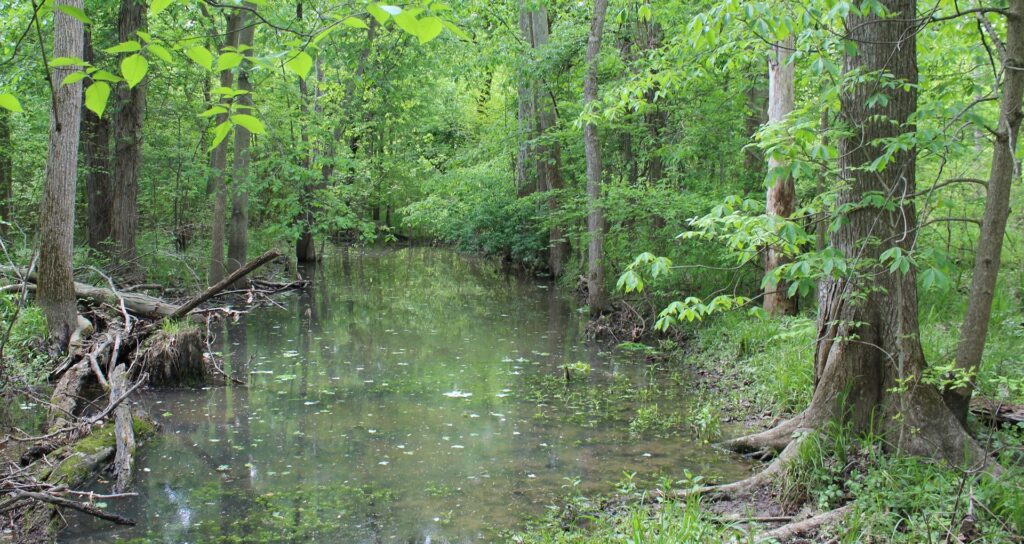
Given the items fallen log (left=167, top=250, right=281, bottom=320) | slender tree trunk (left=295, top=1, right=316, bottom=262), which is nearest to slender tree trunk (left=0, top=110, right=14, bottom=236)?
slender tree trunk (left=295, top=1, right=316, bottom=262)

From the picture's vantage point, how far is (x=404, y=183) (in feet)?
94.7

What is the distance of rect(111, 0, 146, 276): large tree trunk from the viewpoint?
12570mm

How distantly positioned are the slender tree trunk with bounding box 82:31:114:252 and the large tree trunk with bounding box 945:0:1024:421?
1313 centimetres

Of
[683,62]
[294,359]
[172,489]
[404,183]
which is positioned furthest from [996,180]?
[404,183]

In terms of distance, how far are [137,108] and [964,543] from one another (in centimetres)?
1364

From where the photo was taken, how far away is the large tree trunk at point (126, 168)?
12.6 m

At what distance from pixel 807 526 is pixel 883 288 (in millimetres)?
1625

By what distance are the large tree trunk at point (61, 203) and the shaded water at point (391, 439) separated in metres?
1.66

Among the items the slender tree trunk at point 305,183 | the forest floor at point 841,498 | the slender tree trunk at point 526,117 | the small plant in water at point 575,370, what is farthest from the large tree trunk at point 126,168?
the forest floor at point 841,498

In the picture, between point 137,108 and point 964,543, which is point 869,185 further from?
point 137,108

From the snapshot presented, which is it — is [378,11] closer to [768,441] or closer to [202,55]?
[202,55]

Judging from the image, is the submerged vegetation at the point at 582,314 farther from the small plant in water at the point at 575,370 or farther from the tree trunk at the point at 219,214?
the tree trunk at the point at 219,214

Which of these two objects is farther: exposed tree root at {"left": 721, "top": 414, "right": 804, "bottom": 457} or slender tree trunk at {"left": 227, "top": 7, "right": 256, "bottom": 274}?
slender tree trunk at {"left": 227, "top": 7, "right": 256, "bottom": 274}

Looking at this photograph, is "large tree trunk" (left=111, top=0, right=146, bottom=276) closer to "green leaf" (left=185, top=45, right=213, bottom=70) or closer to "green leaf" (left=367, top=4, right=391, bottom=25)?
"green leaf" (left=185, top=45, right=213, bottom=70)
